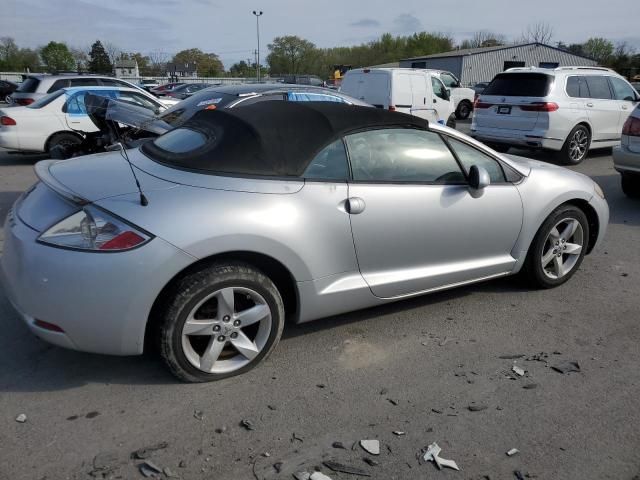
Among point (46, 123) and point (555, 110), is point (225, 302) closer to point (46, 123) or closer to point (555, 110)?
point (46, 123)

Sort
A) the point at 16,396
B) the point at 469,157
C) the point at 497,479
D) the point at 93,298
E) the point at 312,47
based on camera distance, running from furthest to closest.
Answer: the point at 312,47 < the point at 469,157 < the point at 16,396 < the point at 93,298 < the point at 497,479

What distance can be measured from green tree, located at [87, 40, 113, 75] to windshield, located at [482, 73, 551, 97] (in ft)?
233

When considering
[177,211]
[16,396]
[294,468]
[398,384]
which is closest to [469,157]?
[398,384]

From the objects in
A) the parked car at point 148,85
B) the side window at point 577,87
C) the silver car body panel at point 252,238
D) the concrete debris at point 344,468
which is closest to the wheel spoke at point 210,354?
the silver car body panel at point 252,238

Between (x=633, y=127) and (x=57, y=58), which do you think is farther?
(x=57, y=58)

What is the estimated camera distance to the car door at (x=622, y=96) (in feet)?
35.6

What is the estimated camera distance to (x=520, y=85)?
999cm

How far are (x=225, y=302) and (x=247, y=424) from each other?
654 mm

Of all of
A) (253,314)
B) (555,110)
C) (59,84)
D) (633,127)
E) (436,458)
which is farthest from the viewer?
(59,84)

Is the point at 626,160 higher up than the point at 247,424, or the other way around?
the point at 626,160


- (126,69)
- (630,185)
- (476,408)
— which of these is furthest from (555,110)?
(126,69)

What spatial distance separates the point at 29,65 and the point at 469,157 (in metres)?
85.9

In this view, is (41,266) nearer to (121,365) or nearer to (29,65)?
(121,365)

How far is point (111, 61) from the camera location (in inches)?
2980
